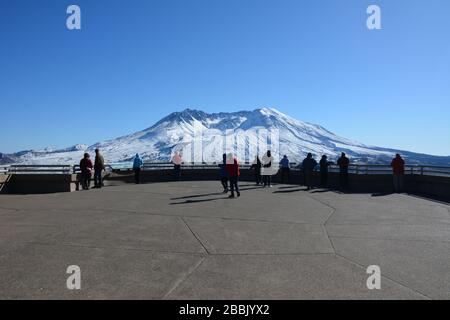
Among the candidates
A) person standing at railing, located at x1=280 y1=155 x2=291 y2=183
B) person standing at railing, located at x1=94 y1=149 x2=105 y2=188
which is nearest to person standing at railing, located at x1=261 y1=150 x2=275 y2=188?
person standing at railing, located at x1=280 y1=155 x2=291 y2=183

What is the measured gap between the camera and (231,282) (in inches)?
209

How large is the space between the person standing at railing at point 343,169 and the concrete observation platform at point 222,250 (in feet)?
21.4

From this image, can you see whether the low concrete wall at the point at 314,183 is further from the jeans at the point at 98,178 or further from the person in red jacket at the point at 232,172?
the person in red jacket at the point at 232,172

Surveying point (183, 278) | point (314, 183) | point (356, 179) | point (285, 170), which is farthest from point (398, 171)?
point (183, 278)

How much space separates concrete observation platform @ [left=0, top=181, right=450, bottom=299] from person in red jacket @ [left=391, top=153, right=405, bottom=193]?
5.41 meters

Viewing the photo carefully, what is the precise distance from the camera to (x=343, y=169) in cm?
1903

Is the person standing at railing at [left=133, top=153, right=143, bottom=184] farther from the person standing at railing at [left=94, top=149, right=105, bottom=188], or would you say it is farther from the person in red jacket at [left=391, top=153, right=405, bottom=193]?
the person in red jacket at [left=391, top=153, right=405, bottom=193]

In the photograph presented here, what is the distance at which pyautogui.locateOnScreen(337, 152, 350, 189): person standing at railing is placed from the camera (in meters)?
18.8

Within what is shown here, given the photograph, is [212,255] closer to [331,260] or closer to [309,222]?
[331,260]

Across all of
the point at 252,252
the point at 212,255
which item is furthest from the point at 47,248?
the point at 252,252

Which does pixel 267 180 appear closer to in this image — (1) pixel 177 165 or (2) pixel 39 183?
(1) pixel 177 165

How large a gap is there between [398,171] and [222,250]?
1280 centimetres

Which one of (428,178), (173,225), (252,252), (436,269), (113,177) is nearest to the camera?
(436,269)

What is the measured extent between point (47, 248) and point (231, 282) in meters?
3.31
